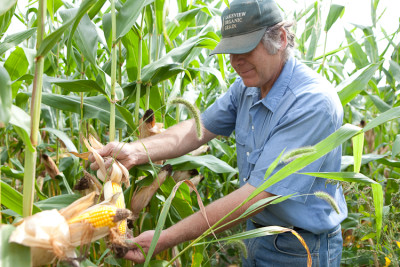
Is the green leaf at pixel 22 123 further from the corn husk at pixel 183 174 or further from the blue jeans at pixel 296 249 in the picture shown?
the blue jeans at pixel 296 249

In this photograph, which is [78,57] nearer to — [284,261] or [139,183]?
[139,183]

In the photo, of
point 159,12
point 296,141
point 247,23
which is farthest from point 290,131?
point 159,12

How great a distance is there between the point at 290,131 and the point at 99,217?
1.05 metres

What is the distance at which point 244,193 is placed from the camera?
182 cm

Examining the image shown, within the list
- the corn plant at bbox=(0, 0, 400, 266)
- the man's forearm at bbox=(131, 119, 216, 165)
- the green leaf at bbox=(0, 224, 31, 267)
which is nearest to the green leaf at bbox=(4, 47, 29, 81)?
the corn plant at bbox=(0, 0, 400, 266)

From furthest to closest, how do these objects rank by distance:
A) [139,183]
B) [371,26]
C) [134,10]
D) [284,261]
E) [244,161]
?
[371,26] → [244,161] → [284,261] → [139,183] → [134,10]

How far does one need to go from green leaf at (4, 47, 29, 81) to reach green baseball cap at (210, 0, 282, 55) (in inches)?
35.6

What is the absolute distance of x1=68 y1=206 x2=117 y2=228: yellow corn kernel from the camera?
3.53ft

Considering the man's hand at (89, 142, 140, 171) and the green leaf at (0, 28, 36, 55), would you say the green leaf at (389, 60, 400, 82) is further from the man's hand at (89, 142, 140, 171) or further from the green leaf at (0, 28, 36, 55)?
the green leaf at (0, 28, 36, 55)

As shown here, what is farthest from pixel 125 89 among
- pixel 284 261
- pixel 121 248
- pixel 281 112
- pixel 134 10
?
pixel 284 261

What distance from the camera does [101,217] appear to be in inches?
43.1

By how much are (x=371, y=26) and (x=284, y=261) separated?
6.54ft

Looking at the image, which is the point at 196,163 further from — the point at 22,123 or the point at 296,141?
the point at 22,123

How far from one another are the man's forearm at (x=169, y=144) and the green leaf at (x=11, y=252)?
0.93 m
